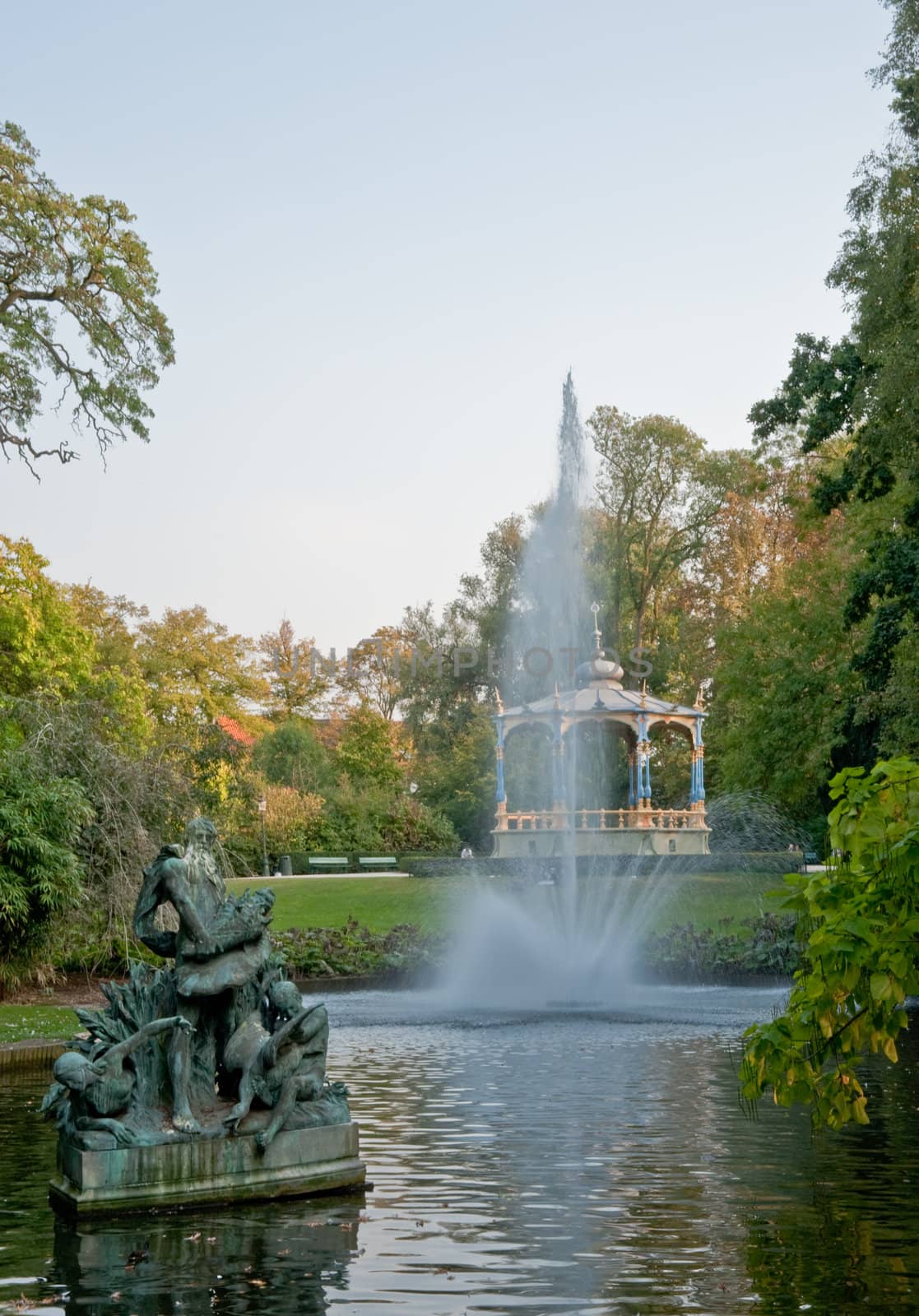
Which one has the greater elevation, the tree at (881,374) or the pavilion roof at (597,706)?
the tree at (881,374)

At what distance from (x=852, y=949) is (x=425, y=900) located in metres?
31.5

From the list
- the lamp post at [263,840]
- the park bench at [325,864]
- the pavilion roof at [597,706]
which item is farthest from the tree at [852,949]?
the park bench at [325,864]

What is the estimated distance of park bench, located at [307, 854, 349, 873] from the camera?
4738 centimetres

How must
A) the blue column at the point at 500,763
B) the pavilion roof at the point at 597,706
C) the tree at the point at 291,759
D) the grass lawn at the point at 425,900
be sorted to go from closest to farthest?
the grass lawn at the point at 425,900
the pavilion roof at the point at 597,706
the blue column at the point at 500,763
the tree at the point at 291,759

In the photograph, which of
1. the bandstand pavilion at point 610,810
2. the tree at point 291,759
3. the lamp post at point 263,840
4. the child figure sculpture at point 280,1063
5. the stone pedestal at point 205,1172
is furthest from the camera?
the tree at point 291,759

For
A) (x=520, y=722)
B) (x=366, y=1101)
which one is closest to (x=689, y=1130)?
(x=366, y=1101)

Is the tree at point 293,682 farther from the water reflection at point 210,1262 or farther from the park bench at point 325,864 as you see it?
the water reflection at point 210,1262

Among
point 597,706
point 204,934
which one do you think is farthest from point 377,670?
point 204,934

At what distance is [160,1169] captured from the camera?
8.92 metres

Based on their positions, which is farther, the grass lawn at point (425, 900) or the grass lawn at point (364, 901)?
the grass lawn at point (364, 901)

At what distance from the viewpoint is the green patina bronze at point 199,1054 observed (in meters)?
8.96

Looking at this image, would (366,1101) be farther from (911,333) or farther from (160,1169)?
(911,333)

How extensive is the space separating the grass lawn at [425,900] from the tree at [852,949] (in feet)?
77.8

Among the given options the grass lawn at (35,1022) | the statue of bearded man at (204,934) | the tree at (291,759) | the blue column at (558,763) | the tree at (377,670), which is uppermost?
the tree at (377,670)
